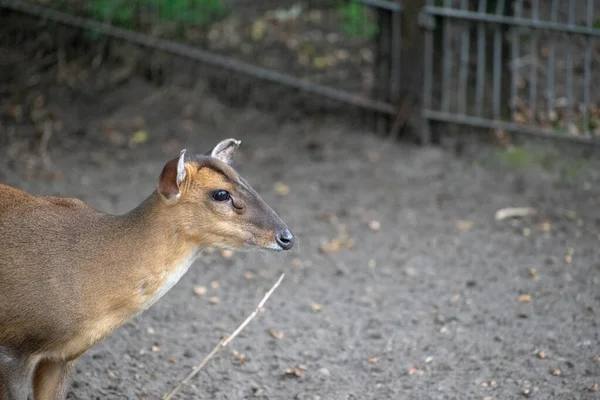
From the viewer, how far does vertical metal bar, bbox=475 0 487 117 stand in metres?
7.57

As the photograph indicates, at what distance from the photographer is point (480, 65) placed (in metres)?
7.69

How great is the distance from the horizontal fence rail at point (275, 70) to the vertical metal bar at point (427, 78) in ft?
0.81

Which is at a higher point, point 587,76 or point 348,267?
point 587,76

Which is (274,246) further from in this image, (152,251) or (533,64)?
(533,64)

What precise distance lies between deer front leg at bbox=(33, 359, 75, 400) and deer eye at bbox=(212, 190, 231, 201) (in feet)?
3.11

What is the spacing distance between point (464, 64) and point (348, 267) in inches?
100

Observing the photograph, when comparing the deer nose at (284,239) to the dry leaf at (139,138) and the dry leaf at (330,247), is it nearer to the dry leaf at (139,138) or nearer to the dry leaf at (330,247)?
the dry leaf at (330,247)

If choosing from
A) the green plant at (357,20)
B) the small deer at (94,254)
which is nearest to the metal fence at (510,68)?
the green plant at (357,20)

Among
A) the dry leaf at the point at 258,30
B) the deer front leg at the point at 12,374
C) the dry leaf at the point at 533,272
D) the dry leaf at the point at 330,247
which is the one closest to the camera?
the deer front leg at the point at 12,374

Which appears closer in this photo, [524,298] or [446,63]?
[524,298]

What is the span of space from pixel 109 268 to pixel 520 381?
207 centimetres

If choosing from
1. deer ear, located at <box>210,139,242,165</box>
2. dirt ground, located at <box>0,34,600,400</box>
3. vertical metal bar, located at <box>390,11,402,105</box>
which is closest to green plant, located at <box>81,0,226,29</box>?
dirt ground, located at <box>0,34,600,400</box>

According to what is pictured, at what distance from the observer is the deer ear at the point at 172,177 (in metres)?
3.78

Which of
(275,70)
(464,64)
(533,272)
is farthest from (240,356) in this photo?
(275,70)
